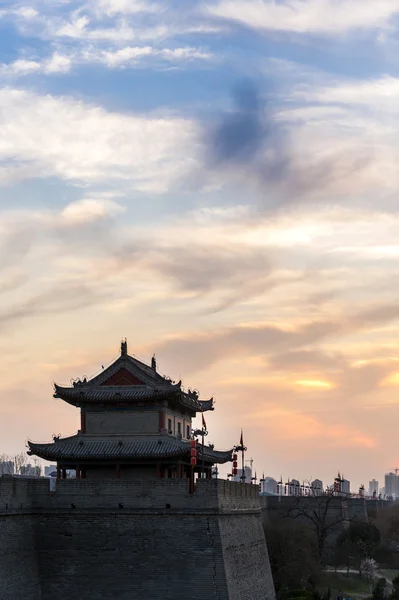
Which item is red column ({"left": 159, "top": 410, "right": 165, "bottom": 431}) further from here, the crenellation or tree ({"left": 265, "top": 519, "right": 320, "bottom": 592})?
tree ({"left": 265, "top": 519, "right": 320, "bottom": 592})

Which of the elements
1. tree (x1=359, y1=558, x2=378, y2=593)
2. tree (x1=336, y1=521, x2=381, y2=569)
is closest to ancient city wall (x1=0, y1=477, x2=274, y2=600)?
tree (x1=359, y1=558, x2=378, y2=593)

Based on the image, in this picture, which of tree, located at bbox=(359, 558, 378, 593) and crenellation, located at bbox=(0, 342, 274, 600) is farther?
tree, located at bbox=(359, 558, 378, 593)

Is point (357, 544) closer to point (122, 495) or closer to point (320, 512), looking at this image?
point (320, 512)

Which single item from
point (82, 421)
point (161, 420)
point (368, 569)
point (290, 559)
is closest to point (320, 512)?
point (368, 569)

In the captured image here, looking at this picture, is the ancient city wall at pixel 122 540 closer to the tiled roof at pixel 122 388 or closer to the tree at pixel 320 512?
the tiled roof at pixel 122 388

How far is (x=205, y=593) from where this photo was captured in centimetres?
3725

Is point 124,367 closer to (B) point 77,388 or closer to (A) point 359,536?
(B) point 77,388

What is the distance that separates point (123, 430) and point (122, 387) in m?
2.02

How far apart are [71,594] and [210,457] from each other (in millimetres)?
10067

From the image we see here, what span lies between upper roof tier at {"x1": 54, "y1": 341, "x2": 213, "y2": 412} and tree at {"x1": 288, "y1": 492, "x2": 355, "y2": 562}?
119 ft

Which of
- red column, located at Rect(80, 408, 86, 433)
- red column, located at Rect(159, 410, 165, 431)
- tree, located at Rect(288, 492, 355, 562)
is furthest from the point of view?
tree, located at Rect(288, 492, 355, 562)

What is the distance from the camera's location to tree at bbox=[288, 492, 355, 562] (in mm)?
76500

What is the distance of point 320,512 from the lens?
77.4 m

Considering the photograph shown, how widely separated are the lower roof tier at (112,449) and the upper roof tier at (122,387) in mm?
1857
